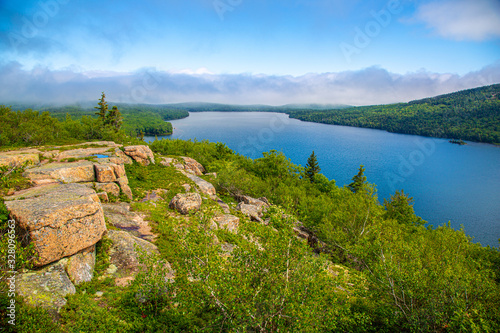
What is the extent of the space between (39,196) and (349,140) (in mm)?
157929

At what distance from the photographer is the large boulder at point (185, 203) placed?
1891cm

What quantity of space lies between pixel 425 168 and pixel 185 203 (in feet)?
389

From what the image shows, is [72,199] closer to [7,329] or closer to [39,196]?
[39,196]

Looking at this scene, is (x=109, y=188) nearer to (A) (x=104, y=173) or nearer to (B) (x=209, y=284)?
(A) (x=104, y=173)

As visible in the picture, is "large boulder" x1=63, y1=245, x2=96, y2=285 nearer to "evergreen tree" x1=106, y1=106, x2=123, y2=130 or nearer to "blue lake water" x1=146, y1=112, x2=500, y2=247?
"evergreen tree" x1=106, y1=106, x2=123, y2=130

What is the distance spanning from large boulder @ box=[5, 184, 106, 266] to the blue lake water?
71.7 meters

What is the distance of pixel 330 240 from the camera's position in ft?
81.5

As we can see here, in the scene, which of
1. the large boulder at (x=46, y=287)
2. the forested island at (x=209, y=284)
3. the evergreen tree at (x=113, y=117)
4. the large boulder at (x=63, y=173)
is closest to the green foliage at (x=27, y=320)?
the forested island at (x=209, y=284)

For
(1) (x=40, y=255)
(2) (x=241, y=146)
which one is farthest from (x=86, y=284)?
(2) (x=241, y=146)

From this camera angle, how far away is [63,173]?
17.0 m

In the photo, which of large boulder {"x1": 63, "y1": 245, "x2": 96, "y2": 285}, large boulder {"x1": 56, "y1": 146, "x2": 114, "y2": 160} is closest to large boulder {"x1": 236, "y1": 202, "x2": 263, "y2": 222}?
large boulder {"x1": 63, "y1": 245, "x2": 96, "y2": 285}

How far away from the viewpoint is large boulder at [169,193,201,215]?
18906 mm

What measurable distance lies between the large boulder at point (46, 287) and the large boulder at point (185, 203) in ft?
33.5

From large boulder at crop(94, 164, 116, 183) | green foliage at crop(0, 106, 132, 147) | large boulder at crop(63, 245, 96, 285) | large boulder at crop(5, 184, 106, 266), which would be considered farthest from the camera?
green foliage at crop(0, 106, 132, 147)
